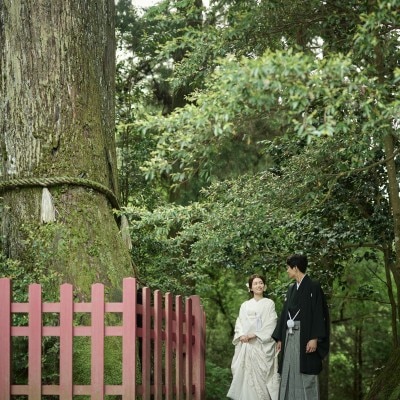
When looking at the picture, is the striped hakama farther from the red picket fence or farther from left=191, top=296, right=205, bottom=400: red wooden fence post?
the red picket fence

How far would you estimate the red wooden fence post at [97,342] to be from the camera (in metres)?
6.12

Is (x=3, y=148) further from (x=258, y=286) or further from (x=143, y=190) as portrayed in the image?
(x=143, y=190)

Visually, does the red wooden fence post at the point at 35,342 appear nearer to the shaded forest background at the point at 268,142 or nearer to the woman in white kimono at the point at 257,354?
the shaded forest background at the point at 268,142

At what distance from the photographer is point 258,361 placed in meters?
8.72

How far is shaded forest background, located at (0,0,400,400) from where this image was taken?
18.5 feet

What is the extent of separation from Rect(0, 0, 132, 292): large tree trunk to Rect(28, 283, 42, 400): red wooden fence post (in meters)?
1.54

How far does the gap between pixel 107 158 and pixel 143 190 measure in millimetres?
5406

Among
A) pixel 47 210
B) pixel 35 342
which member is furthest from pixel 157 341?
pixel 47 210

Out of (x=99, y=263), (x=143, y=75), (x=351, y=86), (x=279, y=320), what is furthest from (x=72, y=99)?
(x=143, y=75)

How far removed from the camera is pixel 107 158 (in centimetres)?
871

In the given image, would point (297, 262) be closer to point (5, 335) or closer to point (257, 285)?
point (257, 285)

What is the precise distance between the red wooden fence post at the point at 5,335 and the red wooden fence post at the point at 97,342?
0.66 m

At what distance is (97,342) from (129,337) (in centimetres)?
25

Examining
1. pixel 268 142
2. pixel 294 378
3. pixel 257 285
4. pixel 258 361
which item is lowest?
pixel 294 378
